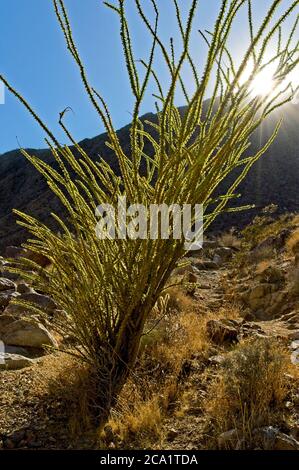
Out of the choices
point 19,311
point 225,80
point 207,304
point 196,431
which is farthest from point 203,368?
point 207,304

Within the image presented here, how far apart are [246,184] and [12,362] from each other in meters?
22.1

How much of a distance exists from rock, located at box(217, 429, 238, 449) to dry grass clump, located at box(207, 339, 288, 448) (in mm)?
20

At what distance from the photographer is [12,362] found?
3229mm

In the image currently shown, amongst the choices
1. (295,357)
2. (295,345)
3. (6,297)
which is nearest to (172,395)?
(295,357)

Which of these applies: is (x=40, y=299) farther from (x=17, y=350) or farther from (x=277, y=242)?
(x=277, y=242)

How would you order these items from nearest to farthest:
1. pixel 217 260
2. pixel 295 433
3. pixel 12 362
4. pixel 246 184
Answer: pixel 295 433
pixel 12 362
pixel 217 260
pixel 246 184

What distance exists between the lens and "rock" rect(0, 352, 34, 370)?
316cm

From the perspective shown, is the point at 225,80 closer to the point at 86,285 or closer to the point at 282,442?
the point at 86,285

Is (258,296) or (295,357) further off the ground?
(295,357)

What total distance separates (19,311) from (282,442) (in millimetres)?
3703

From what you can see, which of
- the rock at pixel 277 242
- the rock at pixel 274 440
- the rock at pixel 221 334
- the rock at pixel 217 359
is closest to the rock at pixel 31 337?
the rock at pixel 221 334

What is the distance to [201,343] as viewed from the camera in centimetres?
322

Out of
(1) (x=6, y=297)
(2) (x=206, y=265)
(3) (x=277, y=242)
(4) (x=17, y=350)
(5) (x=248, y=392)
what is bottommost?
(2) (x=206, y=265)

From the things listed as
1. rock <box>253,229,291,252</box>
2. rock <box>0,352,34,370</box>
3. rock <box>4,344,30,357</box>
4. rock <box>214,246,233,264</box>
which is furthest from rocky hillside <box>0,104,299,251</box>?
rock <box>0,352,34,370</box>
